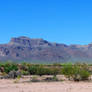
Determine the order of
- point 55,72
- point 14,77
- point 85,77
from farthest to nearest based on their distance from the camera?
point 55,72
point 14,77
point 85,77

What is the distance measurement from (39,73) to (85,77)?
48.5ft

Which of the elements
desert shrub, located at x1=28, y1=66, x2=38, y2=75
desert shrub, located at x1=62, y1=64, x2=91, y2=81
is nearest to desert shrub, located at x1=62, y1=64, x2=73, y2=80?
desert shrub, located at x1=62, y1=64, x2=91, y2=81

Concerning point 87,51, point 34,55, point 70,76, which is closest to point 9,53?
point 34,55

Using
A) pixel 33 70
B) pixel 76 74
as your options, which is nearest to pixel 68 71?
pixel 76 74

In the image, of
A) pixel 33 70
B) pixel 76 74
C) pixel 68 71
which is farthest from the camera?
pixel 33 70

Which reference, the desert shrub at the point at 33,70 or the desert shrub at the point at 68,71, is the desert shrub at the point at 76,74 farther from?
the desert shrub at the point at 33,70

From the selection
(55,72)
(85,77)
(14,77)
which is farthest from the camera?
(55,72)

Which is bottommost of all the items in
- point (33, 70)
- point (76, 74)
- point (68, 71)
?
point (76, 74)

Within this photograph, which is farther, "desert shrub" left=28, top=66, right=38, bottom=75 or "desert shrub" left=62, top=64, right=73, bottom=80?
"desert shrub" left=28, top=66, right=38, bottom=75

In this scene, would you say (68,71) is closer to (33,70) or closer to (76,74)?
(76,74)

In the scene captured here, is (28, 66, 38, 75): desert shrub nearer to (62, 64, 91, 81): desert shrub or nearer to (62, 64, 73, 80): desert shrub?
(62, 64, 73, 80): desert shrub

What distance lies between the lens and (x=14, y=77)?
39.0 metres

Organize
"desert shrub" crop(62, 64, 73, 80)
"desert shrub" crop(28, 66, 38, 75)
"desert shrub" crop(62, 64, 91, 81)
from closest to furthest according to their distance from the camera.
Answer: "desert shrub" crop(62, 64, 91, 81) → "desert shrub" crop(62, 64, 73, 80) → "desert shrub" crop(28, 66, 38, 75)

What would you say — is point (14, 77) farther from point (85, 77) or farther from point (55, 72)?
point (55, 72)
